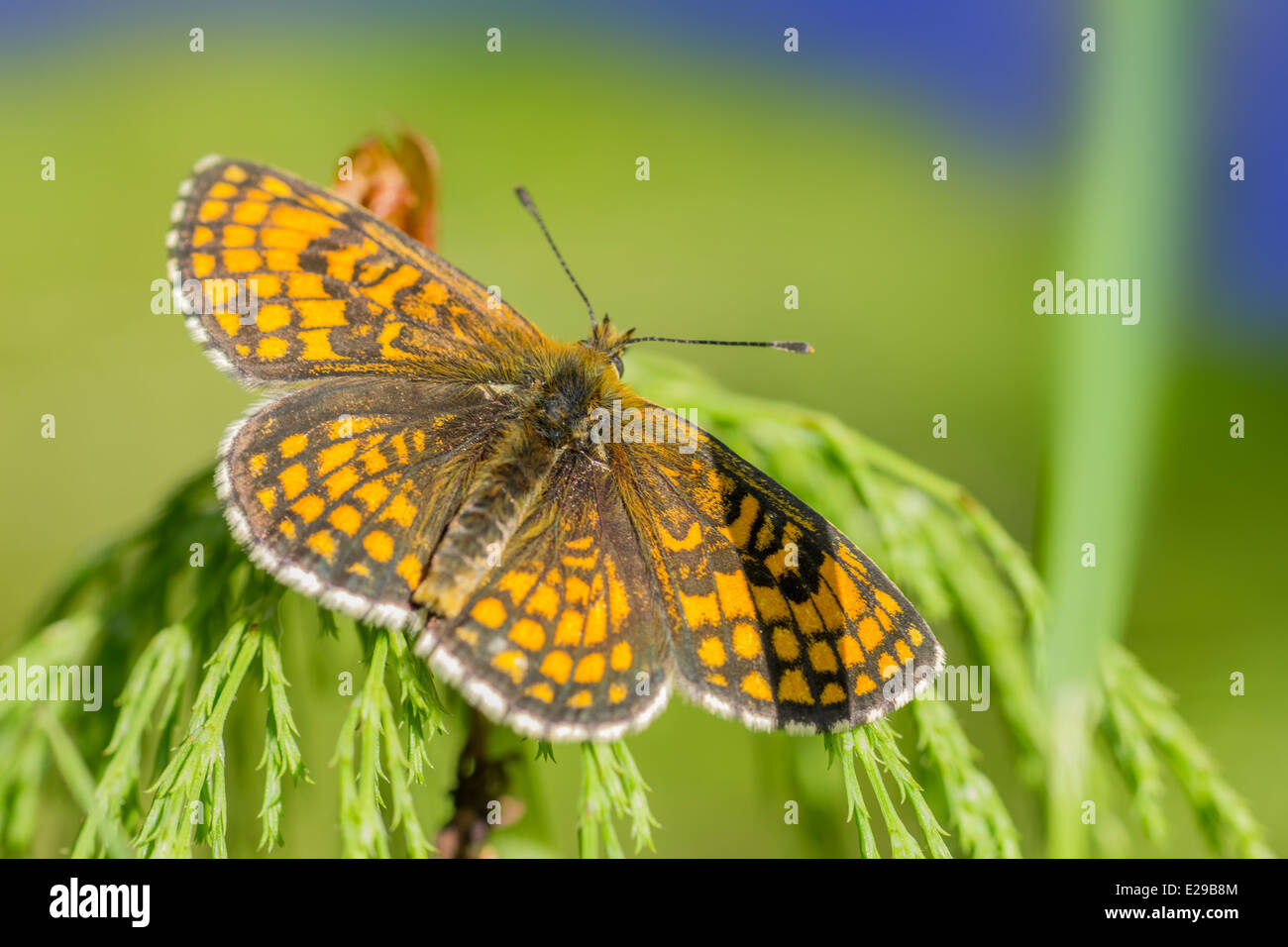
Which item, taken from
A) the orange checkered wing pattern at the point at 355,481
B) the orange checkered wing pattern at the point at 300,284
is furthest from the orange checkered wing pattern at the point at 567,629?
the orange checkered wing pattern at the point at 300,284

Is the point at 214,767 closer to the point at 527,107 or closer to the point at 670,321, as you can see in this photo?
the point at 670,321

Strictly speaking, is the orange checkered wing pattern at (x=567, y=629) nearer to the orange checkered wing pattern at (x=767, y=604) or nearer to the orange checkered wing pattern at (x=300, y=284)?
the orange checkered wing pattern at (x=767, y=604)

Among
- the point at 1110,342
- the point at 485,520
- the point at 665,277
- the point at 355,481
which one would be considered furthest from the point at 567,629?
the point at 665,277

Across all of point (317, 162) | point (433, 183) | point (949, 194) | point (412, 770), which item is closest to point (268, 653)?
point (412, 770)

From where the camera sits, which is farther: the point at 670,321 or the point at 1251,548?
the point at 670,321

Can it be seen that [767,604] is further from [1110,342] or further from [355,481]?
[1110,342]

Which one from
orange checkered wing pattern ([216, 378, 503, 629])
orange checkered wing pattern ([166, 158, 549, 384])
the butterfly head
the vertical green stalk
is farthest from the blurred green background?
the vertical green stalk

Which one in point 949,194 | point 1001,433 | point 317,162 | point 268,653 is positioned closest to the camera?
point 268,653
